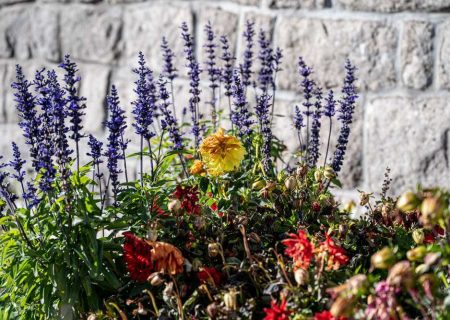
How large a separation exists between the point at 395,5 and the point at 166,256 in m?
1.71

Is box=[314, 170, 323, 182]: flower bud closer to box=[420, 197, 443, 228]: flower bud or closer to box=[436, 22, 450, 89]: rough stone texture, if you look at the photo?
box=[420, 197, 443, 228]: flower bud

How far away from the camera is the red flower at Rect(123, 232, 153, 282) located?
2076mm

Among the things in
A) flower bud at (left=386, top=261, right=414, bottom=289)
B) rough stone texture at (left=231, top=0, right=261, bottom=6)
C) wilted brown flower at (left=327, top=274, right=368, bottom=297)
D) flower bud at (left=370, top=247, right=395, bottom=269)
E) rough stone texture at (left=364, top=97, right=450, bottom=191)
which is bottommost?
rough stone texture at (left=364, top=97, right=450, bottom=191)

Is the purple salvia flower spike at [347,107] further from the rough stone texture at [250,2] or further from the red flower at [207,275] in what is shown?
the rough stone texture at [250,2]

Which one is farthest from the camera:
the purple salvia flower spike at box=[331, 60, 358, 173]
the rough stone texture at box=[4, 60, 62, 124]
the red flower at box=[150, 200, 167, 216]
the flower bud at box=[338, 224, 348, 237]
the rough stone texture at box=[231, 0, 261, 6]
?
the rough stone texture at box=[4, 60, 62, 124]

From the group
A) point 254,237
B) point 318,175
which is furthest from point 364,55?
point 254,237

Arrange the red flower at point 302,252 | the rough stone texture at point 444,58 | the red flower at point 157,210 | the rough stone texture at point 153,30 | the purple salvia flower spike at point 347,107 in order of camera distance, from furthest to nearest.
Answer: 1. the rough stone texture at point 153,30
2. the rough stone texture at point 444,58
3. the purple salvia flower spike at point 347,107
4. the red flower at point 157,210
5. the red flower at point 302,252

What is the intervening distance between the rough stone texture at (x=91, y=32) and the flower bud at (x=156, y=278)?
8.12ft

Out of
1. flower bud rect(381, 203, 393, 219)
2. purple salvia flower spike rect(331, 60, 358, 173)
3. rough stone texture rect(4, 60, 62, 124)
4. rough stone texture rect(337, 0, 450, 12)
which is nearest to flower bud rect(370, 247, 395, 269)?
flower bud rect(381, 203, 393, 219)

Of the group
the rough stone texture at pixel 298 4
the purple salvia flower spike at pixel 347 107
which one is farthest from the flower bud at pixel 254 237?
the rough stone texture at pixel 298 4

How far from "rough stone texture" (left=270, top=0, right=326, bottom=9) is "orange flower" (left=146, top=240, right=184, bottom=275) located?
5.81 feet

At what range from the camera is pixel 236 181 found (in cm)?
244

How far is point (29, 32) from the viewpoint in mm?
4762

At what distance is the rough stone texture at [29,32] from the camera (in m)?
4.62
